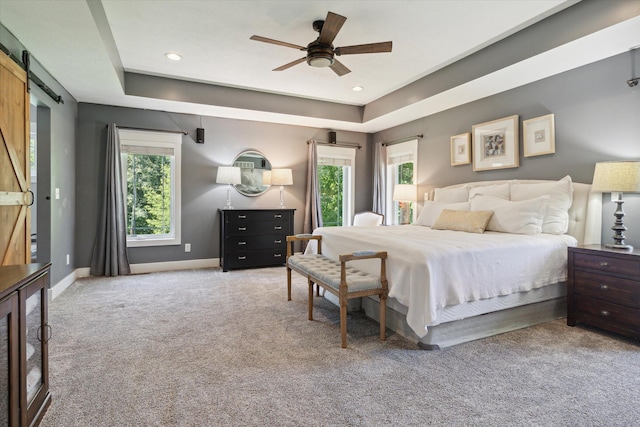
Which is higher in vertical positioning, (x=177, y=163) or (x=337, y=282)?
(x=177, y=163)

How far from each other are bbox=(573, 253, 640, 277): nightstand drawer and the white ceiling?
5.84ft

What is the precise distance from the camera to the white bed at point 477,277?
2.27m

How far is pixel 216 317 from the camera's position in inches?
119

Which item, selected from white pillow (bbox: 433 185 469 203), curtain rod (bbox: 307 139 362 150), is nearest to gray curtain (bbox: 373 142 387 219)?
curtain rod (bbox: 307 139 362 150)

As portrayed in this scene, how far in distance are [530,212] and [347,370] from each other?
7.71 ft

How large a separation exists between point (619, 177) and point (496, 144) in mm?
1553

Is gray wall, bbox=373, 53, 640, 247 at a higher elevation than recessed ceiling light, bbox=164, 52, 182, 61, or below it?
below

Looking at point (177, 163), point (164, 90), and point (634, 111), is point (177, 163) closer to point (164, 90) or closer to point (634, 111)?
point (164, 90)

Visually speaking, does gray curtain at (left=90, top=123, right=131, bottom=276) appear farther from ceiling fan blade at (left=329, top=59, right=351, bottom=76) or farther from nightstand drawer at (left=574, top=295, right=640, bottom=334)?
nightstand drawer at (left=574, top=295, right=640, bottom=334)

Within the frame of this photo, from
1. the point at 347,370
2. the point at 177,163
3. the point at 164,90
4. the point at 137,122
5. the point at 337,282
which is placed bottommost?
the point at 347,370

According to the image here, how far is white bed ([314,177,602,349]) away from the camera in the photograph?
227cm

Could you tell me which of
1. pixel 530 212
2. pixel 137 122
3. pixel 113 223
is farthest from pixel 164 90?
pixel 530 212

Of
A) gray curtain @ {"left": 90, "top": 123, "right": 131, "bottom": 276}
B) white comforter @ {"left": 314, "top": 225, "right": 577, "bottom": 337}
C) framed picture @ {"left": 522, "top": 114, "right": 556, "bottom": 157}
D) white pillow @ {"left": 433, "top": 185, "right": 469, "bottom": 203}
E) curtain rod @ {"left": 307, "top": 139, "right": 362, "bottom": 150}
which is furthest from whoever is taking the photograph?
curtain rod @ {"left": 307, "top": 139, "right": 362, "bottom": 150}

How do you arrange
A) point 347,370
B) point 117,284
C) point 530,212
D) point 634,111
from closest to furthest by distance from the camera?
point 347,370, point 634,111, point 530,212, point 117,284
